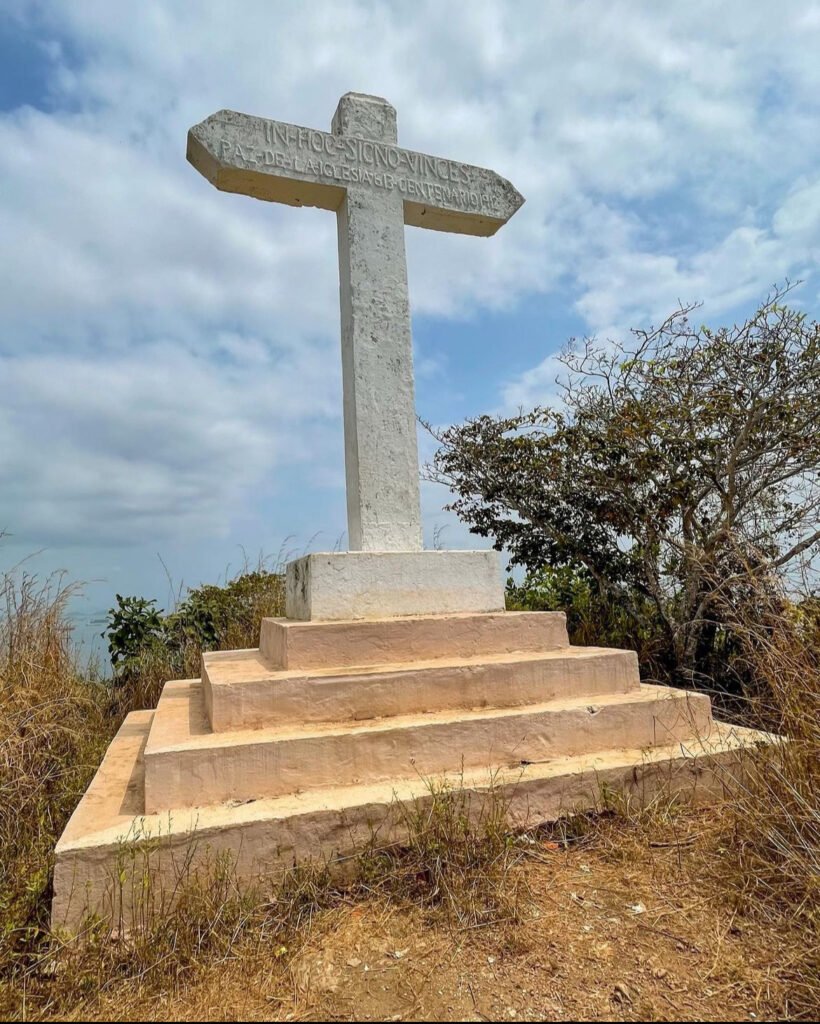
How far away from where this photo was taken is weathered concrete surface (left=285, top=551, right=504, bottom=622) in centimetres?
309

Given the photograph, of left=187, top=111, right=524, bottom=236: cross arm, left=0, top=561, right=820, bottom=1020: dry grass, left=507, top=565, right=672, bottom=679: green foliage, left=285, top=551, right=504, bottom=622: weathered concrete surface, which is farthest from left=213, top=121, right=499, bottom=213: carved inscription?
left=507, top=565, right=672, bottom=679: green foliage

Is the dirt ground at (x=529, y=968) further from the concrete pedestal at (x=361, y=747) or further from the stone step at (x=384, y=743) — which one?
the stone step at (x=384, y=743)

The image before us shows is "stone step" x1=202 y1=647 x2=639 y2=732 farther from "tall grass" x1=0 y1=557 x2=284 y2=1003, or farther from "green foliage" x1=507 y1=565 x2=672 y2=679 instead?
"green foliage" x1=507 y1=565 x2=672 y2=679

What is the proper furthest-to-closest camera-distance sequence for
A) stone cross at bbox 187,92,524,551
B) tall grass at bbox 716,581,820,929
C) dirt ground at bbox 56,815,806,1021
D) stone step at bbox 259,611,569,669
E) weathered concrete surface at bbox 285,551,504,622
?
stone cross at bbox 187,92,524,551
weathered concrete surface at bbox 285,551,504,622
stone step at bbox 259,611,569,669
tall grass at bbox 716,581,820,929
dirt ground at bbox 56,815,806,1021

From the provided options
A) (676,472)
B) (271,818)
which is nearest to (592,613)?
(676,472)

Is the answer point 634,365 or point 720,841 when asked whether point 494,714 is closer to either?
point 720,841

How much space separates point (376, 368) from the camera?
Result: 362 centimetres

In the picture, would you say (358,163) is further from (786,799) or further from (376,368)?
(786,799)

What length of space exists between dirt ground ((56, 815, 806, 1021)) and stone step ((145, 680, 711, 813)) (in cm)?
51

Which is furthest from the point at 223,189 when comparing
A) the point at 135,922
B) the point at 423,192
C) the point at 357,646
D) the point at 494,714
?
the point at 135,922

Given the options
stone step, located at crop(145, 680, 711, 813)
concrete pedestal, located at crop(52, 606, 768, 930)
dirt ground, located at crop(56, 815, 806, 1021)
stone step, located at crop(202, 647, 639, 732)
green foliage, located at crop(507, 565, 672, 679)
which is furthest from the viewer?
green foliage, located at crop(507, 565, 672, 679)

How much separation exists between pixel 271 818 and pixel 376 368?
7.83ft

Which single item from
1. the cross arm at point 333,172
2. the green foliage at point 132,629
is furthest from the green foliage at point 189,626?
the cross arm at point 333,172

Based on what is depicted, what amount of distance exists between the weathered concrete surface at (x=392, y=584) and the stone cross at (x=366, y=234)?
249 millimetres
